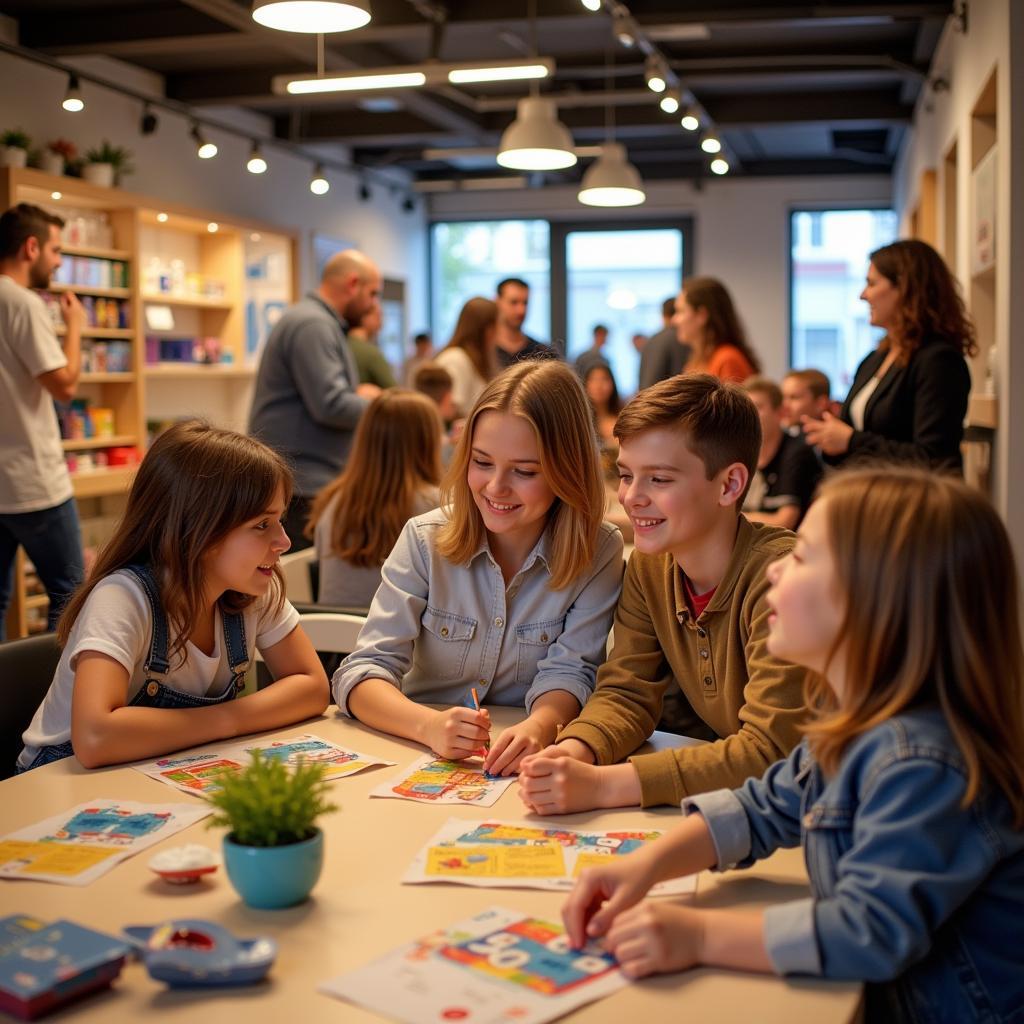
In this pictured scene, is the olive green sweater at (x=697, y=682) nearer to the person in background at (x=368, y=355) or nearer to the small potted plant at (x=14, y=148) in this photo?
the person in background at (x=368, y=355)

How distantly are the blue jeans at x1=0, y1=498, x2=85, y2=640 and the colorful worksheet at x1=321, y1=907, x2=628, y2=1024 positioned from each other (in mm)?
3151

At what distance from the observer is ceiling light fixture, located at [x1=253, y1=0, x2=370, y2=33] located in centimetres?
296

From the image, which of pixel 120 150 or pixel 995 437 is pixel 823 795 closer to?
pixel 995 437

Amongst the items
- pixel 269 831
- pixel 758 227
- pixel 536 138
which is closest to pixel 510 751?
pixel 269 831

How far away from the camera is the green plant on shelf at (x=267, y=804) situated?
1.17 metres

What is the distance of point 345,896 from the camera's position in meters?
1.24

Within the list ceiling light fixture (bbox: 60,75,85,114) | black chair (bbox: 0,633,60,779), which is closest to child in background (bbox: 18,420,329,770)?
black chair (bbox: 0,633,60,779)

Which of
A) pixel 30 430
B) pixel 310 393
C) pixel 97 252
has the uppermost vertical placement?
pixel 97 252

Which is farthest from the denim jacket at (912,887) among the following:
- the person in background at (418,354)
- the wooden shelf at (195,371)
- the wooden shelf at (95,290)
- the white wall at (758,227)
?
the white wall at (758,227)

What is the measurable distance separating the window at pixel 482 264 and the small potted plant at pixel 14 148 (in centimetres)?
643

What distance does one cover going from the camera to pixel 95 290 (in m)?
6.34

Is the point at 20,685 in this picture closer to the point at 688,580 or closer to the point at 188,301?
the point at 688,580

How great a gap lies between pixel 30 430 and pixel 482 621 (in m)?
2.64

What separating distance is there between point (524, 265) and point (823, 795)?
11168 millimetres
